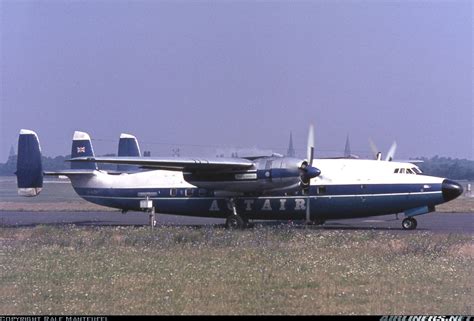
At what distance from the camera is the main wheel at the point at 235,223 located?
89.6ft

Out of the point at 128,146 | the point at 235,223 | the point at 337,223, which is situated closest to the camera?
the point at 235,223

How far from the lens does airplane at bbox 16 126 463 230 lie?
25.7 m

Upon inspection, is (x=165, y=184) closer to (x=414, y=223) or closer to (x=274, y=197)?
(x=274, y=197)

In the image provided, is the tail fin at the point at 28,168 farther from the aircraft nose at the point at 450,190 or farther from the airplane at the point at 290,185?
the aircraft nose at the point at 450,190

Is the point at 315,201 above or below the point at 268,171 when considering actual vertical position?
below

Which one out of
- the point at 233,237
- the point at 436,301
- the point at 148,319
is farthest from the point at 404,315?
the point at 233,237

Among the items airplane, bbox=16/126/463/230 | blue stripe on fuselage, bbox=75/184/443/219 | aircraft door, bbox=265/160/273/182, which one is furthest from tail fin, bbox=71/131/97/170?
aircraft door, bbox=265/160/273/182

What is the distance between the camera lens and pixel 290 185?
83.9 feet

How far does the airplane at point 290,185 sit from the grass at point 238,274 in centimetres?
346

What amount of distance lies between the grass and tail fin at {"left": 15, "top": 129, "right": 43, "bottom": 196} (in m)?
3.90

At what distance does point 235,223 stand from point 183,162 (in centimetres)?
393

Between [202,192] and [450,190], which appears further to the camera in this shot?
[202,192]

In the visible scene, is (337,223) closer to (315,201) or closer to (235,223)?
(315,201)

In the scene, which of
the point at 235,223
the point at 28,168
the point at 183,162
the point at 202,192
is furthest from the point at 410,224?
the point at 28,168
